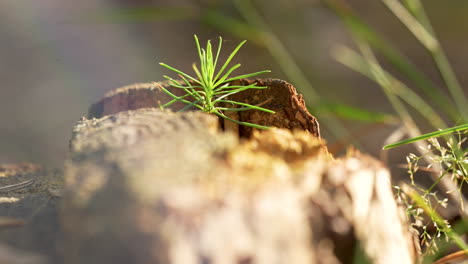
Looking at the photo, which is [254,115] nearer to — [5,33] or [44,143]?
[44,143]

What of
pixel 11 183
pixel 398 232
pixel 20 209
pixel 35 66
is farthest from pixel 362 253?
pixel 35 66

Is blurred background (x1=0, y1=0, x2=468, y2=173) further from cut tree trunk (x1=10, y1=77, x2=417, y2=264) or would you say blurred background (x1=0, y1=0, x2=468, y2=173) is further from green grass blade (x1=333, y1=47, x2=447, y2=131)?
cut tree trunk (x1=10, y1=77, x2=417, y2=264)

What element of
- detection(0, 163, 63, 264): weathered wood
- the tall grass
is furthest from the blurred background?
detection(0, 163, 63, 264): weathered wood

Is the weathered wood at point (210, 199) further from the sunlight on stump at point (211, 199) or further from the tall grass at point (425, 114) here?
the tall grass at point (425, 114)

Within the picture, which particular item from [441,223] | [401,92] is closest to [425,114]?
[401,92]

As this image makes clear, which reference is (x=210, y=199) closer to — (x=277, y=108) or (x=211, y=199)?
(x=211, y=199)
